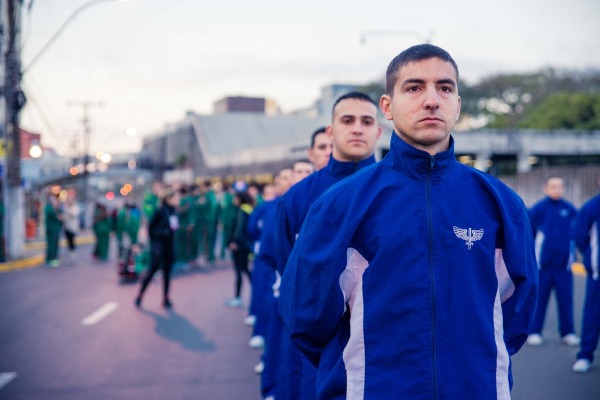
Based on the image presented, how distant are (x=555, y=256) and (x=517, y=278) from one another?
20.2 ft

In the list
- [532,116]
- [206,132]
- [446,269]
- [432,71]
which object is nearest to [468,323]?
[446,269]

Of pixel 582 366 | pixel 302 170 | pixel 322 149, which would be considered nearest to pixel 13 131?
pixel 302 170

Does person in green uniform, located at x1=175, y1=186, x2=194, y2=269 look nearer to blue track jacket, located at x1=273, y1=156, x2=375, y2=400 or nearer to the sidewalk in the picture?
the sidewalk

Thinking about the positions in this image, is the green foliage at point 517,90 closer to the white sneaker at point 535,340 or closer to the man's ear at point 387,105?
the white sneaker at point 535,340

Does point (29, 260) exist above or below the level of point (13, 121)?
below

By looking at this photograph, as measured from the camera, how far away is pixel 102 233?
1942 cm

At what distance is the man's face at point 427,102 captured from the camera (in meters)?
2.30

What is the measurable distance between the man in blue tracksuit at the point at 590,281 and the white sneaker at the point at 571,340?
3.05 ft

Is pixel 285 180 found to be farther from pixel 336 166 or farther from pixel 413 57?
pixel 413 57

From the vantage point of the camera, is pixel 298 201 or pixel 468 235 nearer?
pixel 468 235

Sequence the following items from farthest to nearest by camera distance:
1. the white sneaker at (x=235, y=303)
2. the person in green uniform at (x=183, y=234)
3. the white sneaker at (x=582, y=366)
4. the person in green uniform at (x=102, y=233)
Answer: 1. the person in green uniform at (x=102, y=233)
2. the person in green uniform at (x=183, y=234)
3. the white sneaker at (x=235, y=303)
4. the white sneaker at (x=582, y=366)

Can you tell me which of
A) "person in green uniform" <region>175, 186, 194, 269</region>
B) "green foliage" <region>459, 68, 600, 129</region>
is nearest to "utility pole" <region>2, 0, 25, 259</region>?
"person in green uniform" <region>175, 186, 194, 269</region>

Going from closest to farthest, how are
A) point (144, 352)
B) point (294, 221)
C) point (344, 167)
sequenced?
point (294, 221), point (344, 167), point (144, 352)

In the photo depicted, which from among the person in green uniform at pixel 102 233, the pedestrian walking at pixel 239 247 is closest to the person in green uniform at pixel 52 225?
the person in green uniform at pixel 102 233
